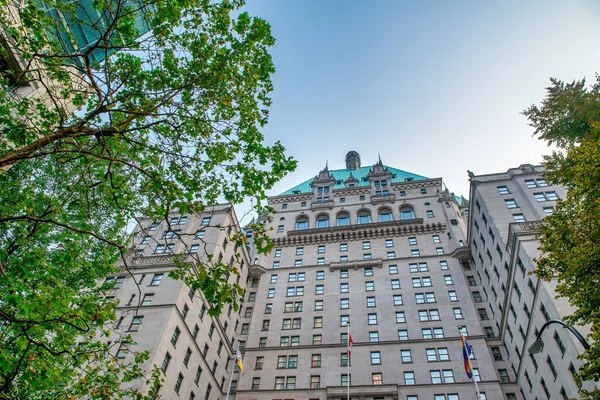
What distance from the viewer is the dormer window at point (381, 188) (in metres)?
78.0

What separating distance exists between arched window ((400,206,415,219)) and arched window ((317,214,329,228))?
13.6 m

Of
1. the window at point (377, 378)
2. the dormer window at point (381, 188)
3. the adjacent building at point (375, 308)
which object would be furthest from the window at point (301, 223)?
the window at point (377, 378)

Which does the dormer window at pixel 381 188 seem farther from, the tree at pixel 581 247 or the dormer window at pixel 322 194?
the tree at pixel 581 247

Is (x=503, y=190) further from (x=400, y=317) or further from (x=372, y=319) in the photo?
(x=372, y=319)

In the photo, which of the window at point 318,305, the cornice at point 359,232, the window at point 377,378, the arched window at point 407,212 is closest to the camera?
the window at point 377,378

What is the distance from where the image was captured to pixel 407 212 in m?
72.7

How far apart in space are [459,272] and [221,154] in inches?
2014

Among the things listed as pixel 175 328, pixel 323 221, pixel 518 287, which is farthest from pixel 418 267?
pixel 175 328

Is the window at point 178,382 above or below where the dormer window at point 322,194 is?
below

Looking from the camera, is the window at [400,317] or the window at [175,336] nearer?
the window at [175,336]

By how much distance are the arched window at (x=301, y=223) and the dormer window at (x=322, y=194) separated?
17.9 ft

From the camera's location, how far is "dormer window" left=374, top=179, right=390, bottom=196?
256ft

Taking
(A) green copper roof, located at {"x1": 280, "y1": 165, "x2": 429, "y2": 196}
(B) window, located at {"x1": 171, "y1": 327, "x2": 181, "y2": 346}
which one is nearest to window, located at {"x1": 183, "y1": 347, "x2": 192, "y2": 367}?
(B) window, located at {"x1": 171, "y1": 327, "x2": 181, "y2": 346}

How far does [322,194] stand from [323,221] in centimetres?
768
